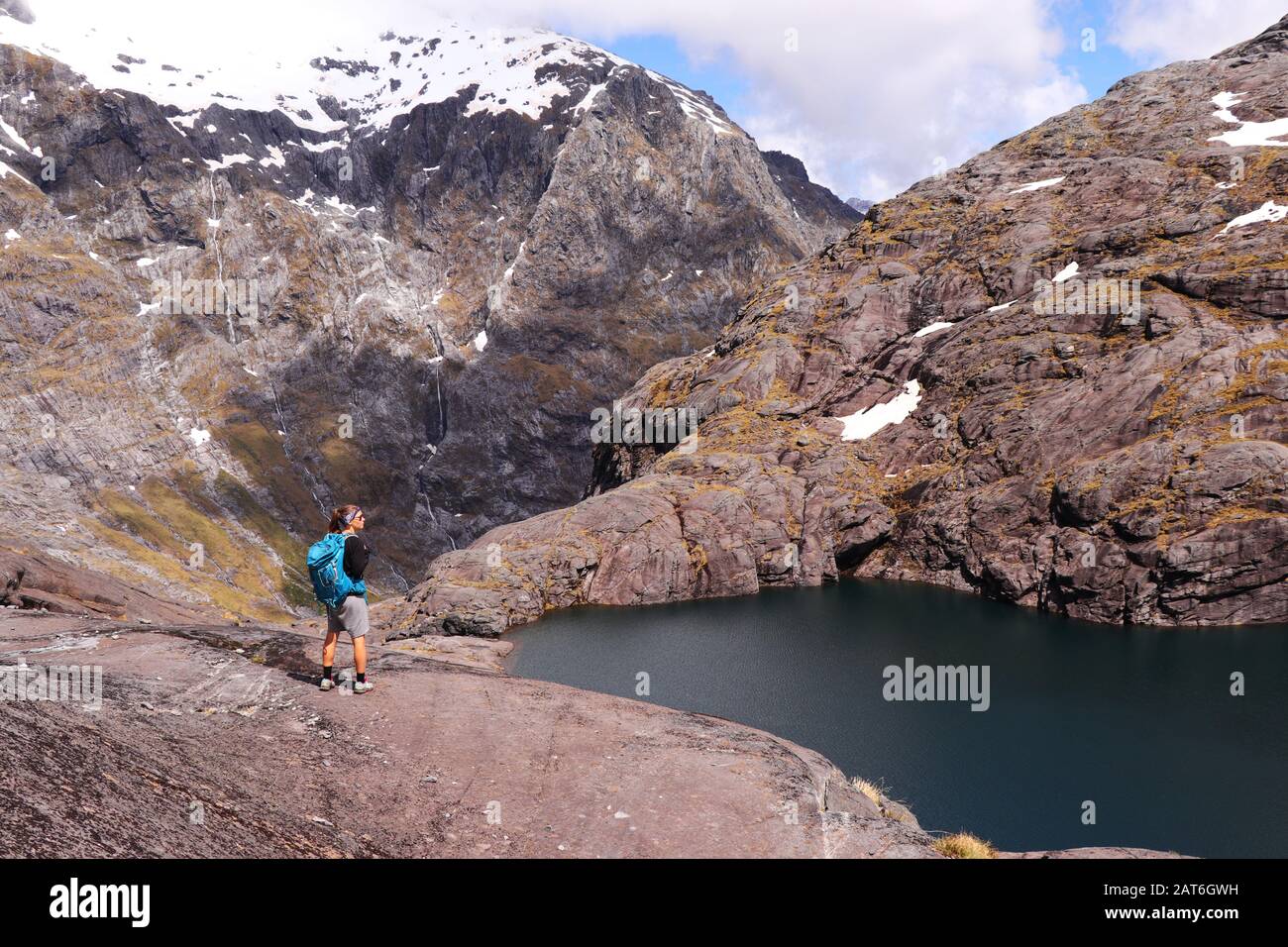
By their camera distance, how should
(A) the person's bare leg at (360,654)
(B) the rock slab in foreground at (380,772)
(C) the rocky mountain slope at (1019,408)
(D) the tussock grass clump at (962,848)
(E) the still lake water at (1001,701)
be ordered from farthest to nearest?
(C) the rocky mountain slope at (1019,408) < (E) the still lake water at (1001,701) < (A) the person's bare leg at (360,654) < (D) the tussock grass clump at (962,848) < (B) the rock slab in foreground at (380,772)

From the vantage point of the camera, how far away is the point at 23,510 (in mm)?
116750

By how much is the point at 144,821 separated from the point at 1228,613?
3201 inches

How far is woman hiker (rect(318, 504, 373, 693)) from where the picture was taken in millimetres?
15453

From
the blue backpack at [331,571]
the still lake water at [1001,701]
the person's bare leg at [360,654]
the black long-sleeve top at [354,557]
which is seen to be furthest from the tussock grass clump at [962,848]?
the still lake water at [1001,701]

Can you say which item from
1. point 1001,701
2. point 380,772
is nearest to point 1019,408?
point 1001,701

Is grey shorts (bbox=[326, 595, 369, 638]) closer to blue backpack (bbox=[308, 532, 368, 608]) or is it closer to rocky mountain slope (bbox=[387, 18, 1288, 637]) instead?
blue backpack (bbox=[308, 532, 368, 608])

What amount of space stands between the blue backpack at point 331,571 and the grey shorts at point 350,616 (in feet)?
0.36

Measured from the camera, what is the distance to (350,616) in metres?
Answer: 15.7

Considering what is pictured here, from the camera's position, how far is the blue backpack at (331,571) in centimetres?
1533

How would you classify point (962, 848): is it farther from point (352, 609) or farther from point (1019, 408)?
point (1019, 408)

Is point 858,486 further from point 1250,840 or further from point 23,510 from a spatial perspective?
point 23,510

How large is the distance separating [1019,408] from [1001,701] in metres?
50.8

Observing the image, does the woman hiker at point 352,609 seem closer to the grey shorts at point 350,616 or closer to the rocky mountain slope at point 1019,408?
the grey shorts at point 350,616
